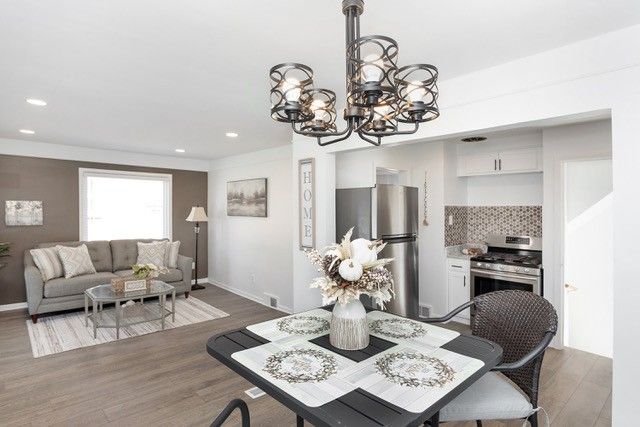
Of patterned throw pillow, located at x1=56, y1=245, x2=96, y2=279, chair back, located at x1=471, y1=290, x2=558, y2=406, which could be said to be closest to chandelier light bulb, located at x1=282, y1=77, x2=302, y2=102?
chair back, located at x1=471, y1=290, x2=558, y2=406

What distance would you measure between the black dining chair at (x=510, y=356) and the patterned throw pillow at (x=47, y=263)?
4929 millimetres

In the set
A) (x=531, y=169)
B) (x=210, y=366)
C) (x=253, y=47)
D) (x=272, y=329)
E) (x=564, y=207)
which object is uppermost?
(x=253, y=47)

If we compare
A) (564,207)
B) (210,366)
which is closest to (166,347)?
(210,366)

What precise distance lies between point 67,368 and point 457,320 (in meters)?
4.25

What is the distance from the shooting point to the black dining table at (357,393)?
1111 millimetres

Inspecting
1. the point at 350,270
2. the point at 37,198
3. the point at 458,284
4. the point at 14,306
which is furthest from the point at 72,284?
the point at 458,284

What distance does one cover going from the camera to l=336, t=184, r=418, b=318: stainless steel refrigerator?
348cm

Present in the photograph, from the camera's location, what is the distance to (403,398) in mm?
1224

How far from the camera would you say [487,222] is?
4695 millimetres

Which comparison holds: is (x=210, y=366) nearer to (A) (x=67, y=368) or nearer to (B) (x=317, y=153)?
(A) (x=67, y=368)

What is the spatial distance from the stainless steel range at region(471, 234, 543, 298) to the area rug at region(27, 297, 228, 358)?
337 cm

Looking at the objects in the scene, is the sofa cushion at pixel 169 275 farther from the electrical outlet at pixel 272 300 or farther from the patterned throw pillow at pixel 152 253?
the electrical outlet at pixel 272 300

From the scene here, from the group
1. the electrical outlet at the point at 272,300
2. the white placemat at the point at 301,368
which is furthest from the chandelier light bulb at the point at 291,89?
the electrical outlet at the point at 272,300

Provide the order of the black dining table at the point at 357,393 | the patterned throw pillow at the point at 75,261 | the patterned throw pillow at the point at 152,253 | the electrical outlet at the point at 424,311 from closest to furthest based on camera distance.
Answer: the black dining table at the point at 357,393 < the electrical outlet at the point at 424,311 < the patterned throw pillow at the point at 75,261 < the patterned throw pillow at the point at 152,253
